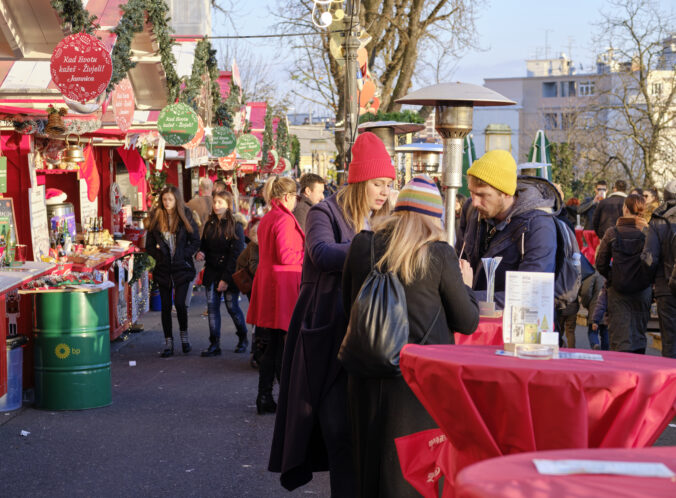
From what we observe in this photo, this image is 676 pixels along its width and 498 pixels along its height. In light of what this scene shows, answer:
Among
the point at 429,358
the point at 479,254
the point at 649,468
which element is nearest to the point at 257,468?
the point at 479,254

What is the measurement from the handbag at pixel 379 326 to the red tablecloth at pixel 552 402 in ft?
1.68

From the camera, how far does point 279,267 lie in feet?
26.0

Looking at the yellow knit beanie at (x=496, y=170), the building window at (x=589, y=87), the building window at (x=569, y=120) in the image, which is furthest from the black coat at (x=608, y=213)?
the building window at (x=569, y=120)

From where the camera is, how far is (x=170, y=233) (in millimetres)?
10922

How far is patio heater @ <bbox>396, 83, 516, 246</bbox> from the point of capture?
7.16 meters

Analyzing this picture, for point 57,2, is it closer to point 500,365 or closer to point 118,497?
point 118,497

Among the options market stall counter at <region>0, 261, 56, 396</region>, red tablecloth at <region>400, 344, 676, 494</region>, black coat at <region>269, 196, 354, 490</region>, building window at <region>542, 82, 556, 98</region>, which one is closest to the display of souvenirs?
market stall counter at <region>0, 261, 56, 396</region>

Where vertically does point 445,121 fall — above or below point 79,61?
below

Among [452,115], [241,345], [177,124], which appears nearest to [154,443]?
[452,115]

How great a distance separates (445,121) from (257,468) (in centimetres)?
304

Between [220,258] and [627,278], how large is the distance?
4522 millimetres

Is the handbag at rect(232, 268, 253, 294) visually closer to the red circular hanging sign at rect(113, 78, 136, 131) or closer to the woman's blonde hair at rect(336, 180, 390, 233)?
the red circular hanging sign at rect(113, 78, 136, 131)

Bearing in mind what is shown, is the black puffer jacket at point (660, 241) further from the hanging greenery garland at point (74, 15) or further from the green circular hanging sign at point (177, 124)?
the green circular hanging sign at point (177, 124)

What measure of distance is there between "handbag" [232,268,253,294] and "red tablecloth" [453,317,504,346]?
537 centimetres
